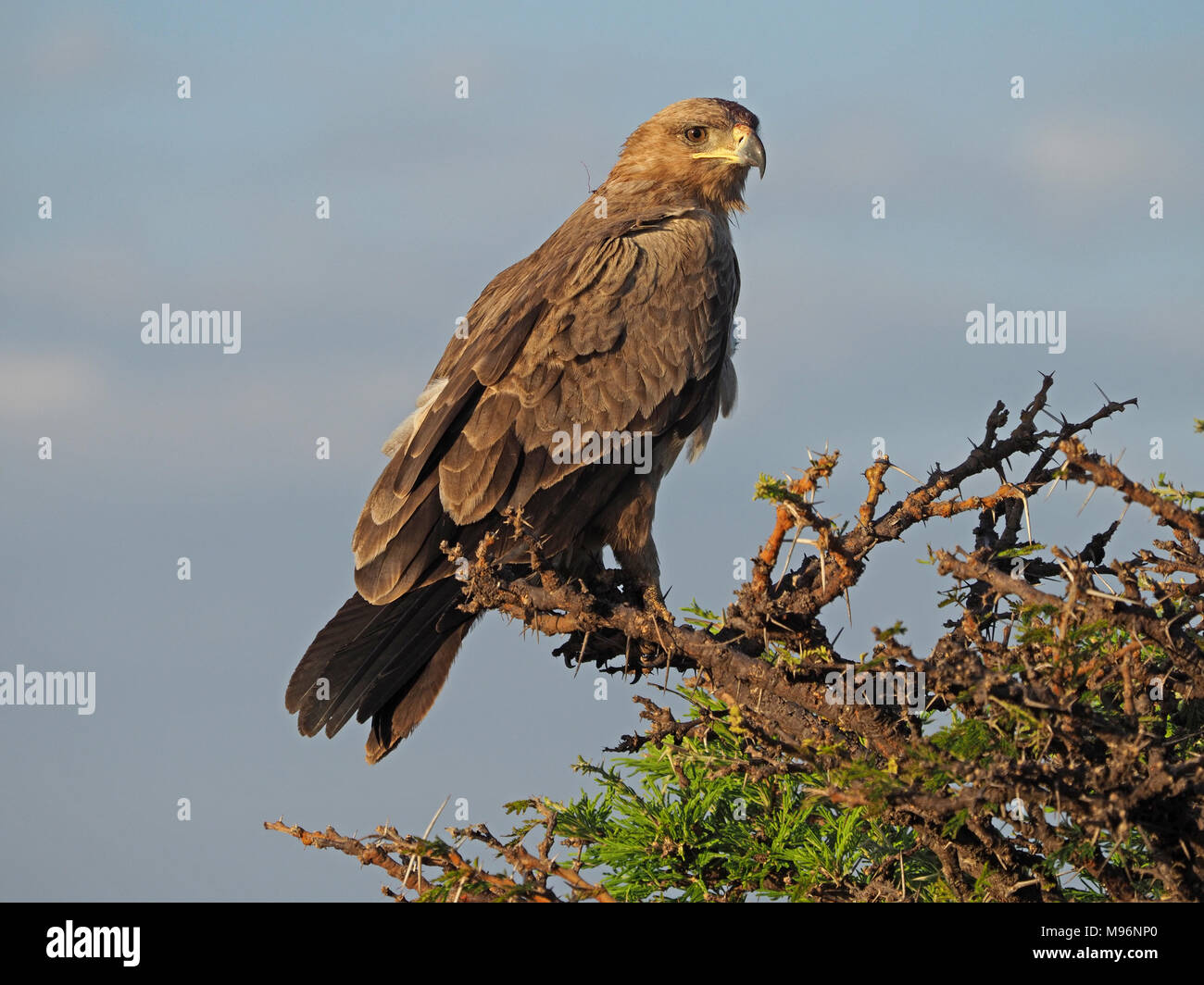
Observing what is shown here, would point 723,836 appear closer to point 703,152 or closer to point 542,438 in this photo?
point 542,438

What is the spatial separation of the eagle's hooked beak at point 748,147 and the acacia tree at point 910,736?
10.8 feet

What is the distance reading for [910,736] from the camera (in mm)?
3502

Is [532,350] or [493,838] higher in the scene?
[532,350]

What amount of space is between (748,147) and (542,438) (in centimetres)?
278

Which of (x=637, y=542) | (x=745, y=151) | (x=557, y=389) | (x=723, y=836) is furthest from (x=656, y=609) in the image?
(x=745, y=151)

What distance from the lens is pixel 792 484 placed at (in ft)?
11.4

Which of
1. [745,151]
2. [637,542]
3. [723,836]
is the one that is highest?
[745,151]

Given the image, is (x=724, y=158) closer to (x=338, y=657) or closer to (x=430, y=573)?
(x=430, y=573)

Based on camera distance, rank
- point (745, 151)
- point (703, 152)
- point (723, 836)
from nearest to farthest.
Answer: point (723, 836)
point (745, 151)
point (703, 152)

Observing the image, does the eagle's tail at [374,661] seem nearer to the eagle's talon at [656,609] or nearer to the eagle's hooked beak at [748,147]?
the eagle's talon at [656,609]

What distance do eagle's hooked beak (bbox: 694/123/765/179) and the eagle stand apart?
474mm

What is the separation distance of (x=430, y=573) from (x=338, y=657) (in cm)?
54

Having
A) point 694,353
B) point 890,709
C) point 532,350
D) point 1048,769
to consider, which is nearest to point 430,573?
point 532,350

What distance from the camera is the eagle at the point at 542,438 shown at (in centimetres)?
542
